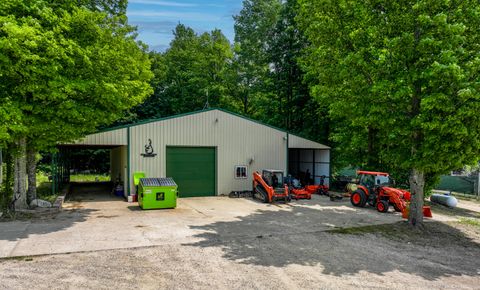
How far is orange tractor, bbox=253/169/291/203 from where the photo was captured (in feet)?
54.7

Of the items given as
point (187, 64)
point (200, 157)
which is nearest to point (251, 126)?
point (200, 157)

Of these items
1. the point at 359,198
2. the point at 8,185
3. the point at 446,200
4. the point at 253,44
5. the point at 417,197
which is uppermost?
the point at 253,44

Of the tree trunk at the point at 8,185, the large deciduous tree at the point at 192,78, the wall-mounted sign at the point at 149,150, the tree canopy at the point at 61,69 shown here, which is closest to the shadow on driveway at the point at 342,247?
the tree canopy at the point at 61,69

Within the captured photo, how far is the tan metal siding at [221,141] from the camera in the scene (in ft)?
55.5

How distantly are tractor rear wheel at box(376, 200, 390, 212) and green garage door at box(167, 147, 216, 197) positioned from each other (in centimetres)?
858

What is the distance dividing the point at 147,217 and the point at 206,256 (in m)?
5.16

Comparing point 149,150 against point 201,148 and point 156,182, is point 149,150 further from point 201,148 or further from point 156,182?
point 201,148

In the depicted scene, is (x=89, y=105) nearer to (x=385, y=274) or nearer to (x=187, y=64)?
(x=385, y=274)

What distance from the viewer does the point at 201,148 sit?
60.8ft

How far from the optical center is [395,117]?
11242 millimetres

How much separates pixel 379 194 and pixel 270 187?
508cm

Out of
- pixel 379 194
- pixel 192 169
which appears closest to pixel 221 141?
pixel 192 169

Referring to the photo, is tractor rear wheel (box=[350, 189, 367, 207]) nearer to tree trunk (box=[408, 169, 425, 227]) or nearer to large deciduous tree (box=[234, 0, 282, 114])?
tree trunk (box=[408, 169, 425, 227])

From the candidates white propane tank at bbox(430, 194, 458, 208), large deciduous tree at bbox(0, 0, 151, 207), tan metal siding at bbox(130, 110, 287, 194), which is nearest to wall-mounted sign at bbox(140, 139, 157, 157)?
tan metal siding at bbox(130, 110, 287, 194)
